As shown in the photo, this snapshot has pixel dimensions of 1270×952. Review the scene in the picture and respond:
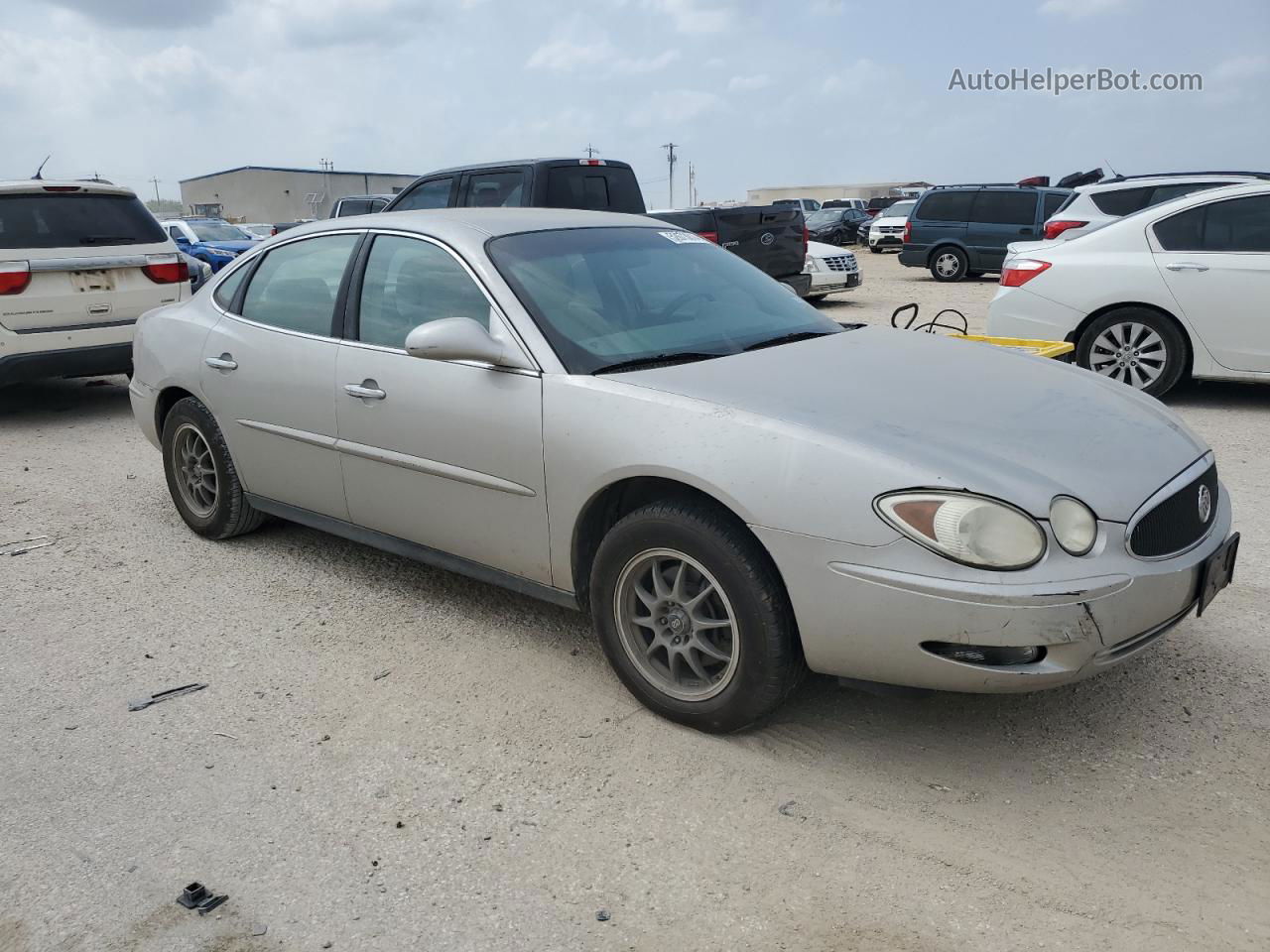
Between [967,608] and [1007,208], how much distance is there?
1790 cm

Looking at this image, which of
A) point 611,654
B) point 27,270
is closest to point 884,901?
point 611,654

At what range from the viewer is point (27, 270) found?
25.0ft

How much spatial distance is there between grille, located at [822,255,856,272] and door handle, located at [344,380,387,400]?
471 inches

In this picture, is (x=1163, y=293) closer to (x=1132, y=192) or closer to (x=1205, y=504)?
(x=1132, y=192)

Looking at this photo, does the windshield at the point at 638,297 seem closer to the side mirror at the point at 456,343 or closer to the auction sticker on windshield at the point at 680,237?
the auction sticker on windshield at the point at 680,237

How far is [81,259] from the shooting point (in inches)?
311

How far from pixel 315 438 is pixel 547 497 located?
1332mm

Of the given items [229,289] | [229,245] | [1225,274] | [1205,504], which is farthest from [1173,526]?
[229,245]

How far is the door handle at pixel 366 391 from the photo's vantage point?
403cm

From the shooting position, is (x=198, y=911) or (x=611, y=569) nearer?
(x=198, y=911)

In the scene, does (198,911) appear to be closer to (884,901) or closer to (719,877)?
(719,877)

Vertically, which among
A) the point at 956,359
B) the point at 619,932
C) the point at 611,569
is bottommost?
the point at 619,932

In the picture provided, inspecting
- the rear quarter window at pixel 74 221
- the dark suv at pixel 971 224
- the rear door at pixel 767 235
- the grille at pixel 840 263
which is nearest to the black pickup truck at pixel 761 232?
the rear door at pixel 767 235

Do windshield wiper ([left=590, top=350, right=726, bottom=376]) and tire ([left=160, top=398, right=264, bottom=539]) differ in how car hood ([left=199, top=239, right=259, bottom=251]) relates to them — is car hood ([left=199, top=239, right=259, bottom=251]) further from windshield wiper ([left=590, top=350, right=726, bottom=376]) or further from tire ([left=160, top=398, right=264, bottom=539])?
windshield wiper ([left=590, top=350, right=726, bottom=376])
